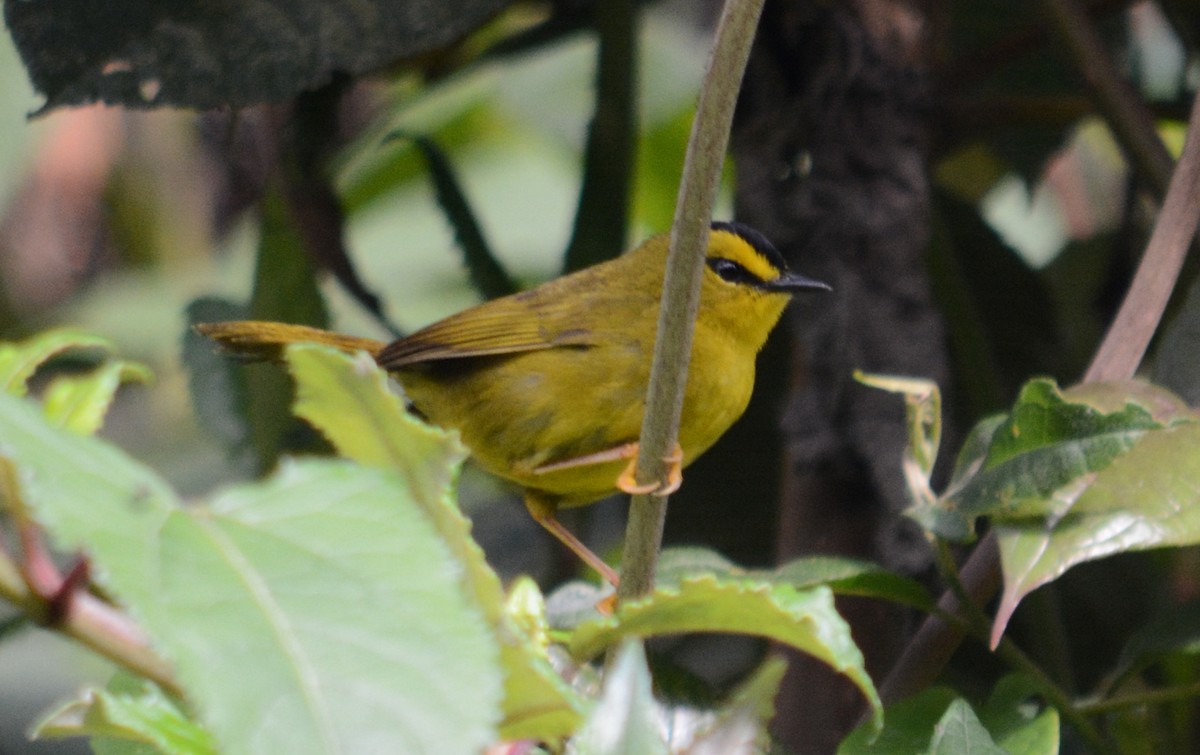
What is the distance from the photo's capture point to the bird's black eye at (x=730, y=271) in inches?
83.8

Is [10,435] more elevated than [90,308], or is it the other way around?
[10,435]

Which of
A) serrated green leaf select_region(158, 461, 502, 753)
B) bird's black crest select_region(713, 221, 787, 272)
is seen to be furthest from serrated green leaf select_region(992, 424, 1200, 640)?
bird's black crest select_region(713, 221, 787, 272)

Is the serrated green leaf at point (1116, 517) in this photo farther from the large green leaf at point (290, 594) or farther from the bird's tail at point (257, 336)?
the bird's tail at point (257, 336)

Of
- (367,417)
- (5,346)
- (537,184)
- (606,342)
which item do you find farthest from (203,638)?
(537,184)

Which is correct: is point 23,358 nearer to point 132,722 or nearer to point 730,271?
point 132,722

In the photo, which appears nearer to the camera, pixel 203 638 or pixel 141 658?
pixel 203 638

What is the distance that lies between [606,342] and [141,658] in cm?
146

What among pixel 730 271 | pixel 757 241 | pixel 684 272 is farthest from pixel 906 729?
pixel 730 271

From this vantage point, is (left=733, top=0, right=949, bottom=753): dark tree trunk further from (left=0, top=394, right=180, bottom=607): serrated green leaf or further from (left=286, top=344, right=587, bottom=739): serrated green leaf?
(left=0, top=394, right=180, bottom=607): serrated green leaf

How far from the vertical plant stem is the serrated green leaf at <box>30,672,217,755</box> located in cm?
27

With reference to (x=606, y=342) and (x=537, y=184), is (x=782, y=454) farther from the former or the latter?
(x=537, y=184)

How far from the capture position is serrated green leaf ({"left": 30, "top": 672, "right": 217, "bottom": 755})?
69cm

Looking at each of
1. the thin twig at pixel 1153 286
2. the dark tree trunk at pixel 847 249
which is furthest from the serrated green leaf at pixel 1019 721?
the dark tree trunk at pixel 847 249

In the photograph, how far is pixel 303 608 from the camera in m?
0.59
